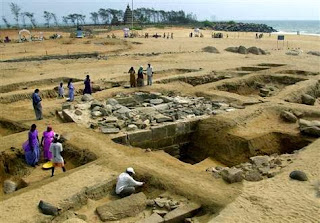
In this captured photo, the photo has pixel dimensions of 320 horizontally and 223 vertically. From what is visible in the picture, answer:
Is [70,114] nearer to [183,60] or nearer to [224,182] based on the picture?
[224,182]

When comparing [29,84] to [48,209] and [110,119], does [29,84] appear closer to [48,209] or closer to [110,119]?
[110,119]

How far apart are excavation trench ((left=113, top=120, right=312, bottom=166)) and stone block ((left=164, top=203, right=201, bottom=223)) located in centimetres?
404

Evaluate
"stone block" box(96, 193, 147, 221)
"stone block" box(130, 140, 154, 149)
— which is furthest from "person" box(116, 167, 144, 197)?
"stone block" box(130, 140, 154, 149)

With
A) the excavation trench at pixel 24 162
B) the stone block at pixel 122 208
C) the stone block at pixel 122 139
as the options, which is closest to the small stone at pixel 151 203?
the stone block at pixel 122 208

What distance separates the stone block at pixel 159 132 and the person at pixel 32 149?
3.58 m

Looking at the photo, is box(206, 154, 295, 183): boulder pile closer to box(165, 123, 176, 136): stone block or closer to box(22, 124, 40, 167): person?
box(165, 123, 176, 136): stone block

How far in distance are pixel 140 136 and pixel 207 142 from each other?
2.50 m

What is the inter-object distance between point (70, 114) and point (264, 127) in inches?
273

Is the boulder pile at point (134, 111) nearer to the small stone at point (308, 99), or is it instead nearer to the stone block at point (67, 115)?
the stone block at point (67, 115)

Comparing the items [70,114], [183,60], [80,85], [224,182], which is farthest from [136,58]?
[224,182]

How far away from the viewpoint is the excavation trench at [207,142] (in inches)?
410

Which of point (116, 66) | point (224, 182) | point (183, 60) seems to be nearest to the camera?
point (224, 182)

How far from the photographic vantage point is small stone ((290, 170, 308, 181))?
7391mm

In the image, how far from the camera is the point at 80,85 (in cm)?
1662
